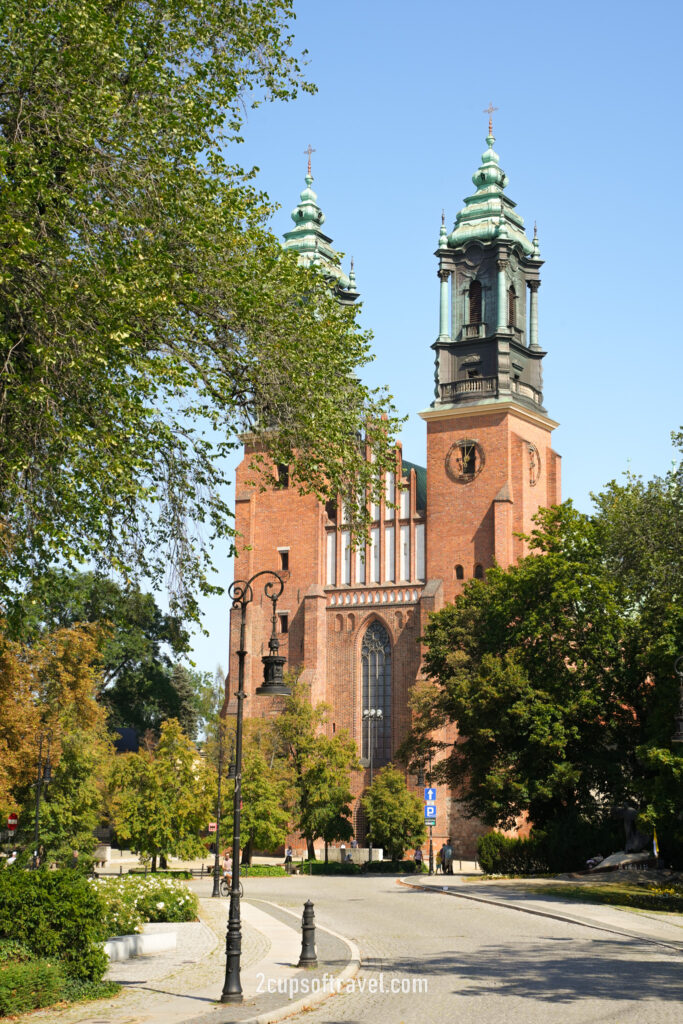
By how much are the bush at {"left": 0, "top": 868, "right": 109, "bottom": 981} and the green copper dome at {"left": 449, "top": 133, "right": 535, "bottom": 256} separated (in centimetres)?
4822

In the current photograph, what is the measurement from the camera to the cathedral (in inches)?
2116

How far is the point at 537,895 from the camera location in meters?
28.7

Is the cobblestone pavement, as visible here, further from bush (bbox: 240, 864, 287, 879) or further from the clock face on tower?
the clock face on tower

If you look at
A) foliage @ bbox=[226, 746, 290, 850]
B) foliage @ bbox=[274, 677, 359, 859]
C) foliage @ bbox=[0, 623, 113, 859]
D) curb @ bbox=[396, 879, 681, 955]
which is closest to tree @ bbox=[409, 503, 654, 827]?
curb @ bbox=[396, 879, 681, 955]

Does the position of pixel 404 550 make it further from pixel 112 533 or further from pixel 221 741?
pixel 112 533

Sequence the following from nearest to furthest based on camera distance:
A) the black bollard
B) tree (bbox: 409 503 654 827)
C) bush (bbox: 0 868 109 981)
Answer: bush (bbox: 0 868 109 981) → the black bollard → tree (bbox: 409 503 654 827)

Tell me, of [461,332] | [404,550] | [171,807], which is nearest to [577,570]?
[171,807]

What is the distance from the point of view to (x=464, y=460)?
180ft

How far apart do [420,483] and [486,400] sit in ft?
21.2

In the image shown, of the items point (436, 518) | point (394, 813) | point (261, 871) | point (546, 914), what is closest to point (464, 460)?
Result: point (436, 518)

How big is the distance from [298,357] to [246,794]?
30.8 metres

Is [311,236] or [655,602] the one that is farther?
[311,236]

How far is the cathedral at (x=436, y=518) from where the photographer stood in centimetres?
5375

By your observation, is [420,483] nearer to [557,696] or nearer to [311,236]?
[311,236]
